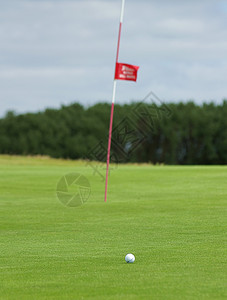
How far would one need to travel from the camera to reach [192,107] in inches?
2697

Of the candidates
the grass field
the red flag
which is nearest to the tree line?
the grass field

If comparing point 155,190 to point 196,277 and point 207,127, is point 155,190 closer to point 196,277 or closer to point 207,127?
point 196,277

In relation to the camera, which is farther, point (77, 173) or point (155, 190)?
point (77, 173)

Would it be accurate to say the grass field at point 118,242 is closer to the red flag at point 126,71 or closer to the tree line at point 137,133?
the red flag at point 126,71

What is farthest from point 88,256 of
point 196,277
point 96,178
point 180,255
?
point 96,178

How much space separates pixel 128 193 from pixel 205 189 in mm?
3267

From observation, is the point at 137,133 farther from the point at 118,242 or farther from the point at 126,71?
the point at 118,242

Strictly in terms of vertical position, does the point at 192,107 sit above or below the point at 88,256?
above

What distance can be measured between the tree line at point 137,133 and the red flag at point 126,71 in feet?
145

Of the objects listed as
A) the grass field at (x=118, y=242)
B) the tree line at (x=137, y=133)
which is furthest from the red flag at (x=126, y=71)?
the tree line at (x=137, y=133)

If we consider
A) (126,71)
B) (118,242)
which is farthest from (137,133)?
(118,242)

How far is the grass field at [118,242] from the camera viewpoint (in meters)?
7.68

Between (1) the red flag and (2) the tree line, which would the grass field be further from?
(2) the tree line

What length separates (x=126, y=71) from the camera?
19.4 metres
